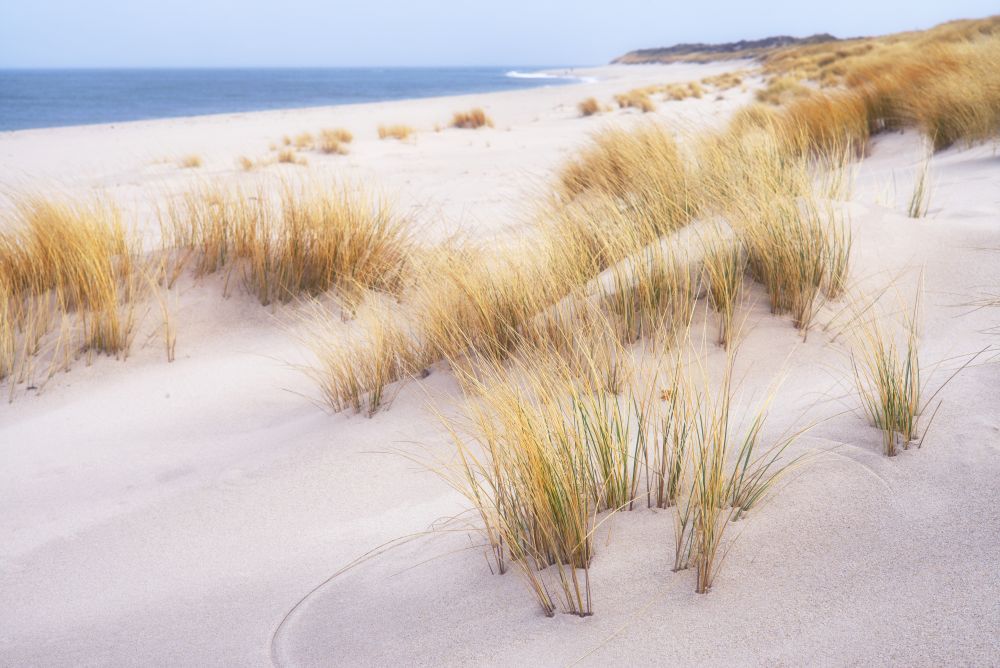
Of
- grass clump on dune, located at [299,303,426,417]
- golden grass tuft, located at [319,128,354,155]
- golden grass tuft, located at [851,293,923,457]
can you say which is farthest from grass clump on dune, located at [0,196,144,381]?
golden grass tuft, located at [319,128,354,155]

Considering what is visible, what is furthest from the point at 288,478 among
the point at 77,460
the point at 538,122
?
the point at 538,122

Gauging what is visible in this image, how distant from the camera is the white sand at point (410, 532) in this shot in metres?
1.30

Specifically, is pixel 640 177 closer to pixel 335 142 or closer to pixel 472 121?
pixel 335 142

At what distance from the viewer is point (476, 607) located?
1465 mm

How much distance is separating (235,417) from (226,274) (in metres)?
1.37

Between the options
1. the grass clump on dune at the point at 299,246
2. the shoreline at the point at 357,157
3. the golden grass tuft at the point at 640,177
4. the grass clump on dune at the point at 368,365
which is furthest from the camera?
the shoreline at the point at 357,157

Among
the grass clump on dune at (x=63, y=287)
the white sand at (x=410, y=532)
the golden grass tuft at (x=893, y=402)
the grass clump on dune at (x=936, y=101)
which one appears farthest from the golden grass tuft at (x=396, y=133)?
the golden grass tuft at (x=893, y=402)

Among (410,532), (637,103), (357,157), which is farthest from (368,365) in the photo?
(637,103)

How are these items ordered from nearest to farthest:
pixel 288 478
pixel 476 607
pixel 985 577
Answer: pixel 985 577 < pixel 476 607 < pixel 288 478

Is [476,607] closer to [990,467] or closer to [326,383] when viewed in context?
[990,467]

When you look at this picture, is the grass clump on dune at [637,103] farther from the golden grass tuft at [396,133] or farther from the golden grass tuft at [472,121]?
the golden grass tuft at [396,133]

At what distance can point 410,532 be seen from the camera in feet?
5.96

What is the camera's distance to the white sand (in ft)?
4.26

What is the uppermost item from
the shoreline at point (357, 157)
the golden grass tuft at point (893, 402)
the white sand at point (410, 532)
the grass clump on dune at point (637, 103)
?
the grass clump on dune at point (637, 103)
